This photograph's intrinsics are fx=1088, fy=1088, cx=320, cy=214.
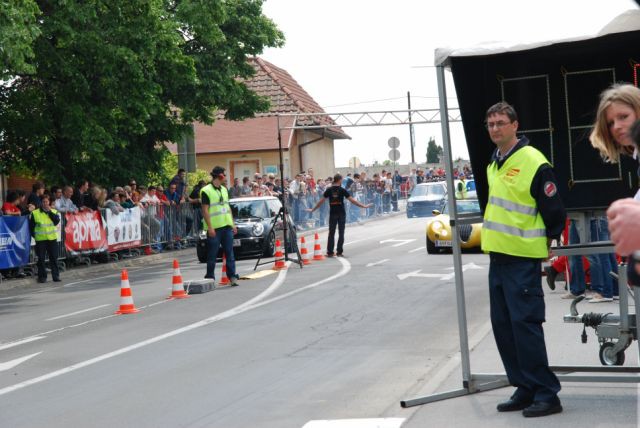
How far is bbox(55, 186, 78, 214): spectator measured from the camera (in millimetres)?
25031

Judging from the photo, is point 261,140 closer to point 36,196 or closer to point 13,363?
point 36,196

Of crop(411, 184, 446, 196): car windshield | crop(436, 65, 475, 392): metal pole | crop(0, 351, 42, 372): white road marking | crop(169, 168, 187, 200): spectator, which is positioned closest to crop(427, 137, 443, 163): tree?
crop(411, 184, 446, 196): car windshield

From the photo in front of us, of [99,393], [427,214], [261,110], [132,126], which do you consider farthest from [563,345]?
[427,214]

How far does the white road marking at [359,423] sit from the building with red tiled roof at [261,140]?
50526mm

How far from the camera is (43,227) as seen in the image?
73.5 feet

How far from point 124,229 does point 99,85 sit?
3.75m

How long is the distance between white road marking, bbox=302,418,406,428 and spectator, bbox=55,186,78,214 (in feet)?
61.4

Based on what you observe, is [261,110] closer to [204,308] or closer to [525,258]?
[204,308]

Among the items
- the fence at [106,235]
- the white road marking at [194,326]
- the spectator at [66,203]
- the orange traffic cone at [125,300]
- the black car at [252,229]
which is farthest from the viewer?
the black car at [252,229]

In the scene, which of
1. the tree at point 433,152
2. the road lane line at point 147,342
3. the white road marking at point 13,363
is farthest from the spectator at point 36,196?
the tree at point 433,152

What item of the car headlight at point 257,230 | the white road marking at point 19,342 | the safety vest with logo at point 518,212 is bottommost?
the white road marking at point 19,342

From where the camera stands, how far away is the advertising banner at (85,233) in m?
25.2

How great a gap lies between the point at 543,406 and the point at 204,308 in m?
8.56

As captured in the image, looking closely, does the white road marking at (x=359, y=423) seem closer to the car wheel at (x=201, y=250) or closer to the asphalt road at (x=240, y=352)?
the asphalt road at (x=240, y=352)
